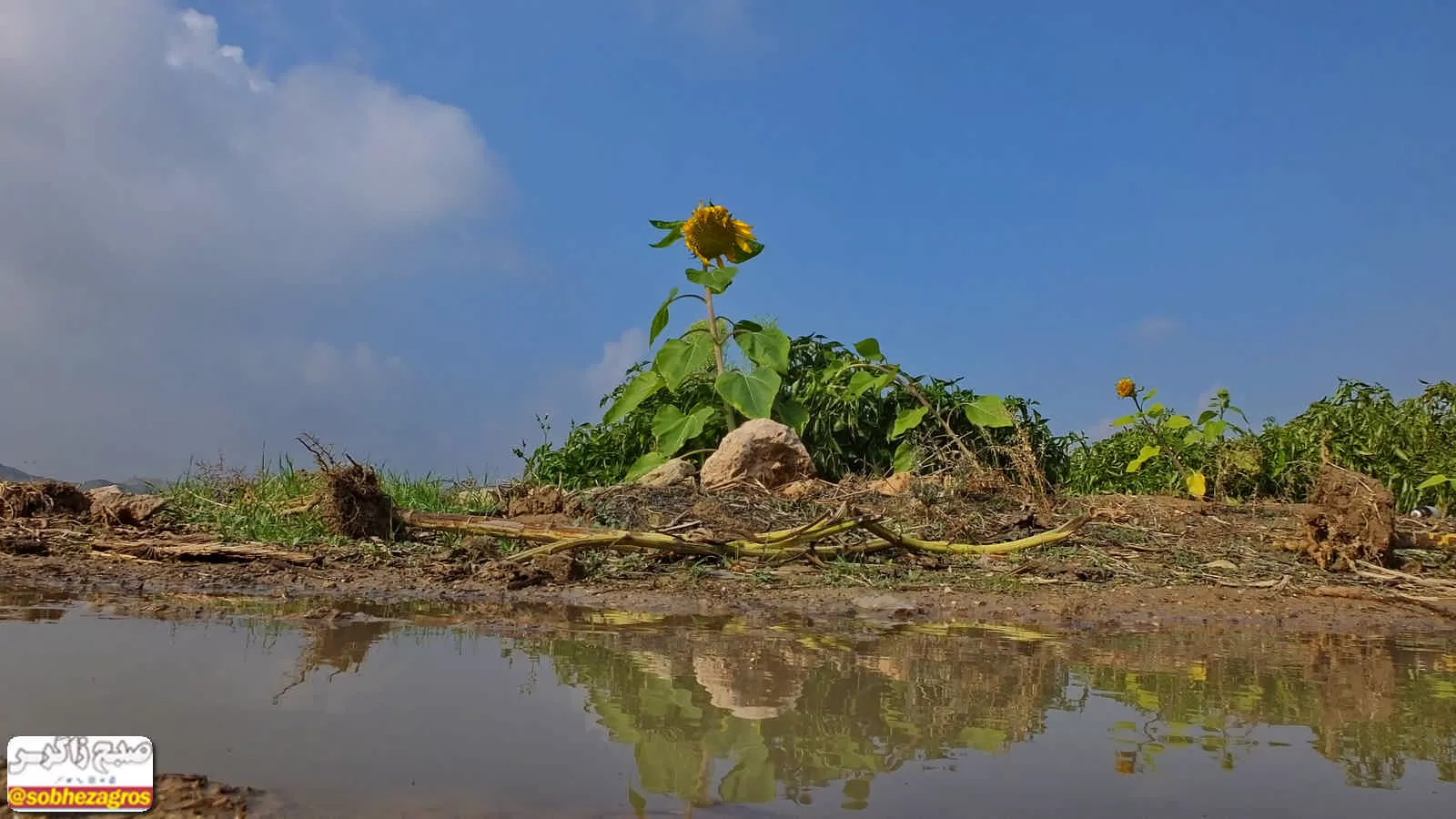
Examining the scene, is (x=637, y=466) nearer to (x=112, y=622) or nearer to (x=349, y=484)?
(x=349, y=484)

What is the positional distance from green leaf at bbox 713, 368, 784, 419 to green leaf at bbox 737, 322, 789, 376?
25 cm

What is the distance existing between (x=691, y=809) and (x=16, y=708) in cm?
149

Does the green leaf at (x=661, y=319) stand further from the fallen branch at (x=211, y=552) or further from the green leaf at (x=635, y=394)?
the fallen branch at (x=211, y=552)

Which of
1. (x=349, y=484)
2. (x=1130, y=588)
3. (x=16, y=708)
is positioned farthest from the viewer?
(x=349, y=484)

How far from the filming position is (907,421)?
27.6 feet

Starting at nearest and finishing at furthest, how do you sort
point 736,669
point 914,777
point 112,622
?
point 914,777 → point 736,669 → point 112,622

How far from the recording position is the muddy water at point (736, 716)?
5.70 ft

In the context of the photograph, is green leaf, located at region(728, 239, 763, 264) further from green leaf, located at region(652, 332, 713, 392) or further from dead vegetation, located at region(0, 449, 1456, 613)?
dead vegetation, located at region(0, 449, 1456, 613)

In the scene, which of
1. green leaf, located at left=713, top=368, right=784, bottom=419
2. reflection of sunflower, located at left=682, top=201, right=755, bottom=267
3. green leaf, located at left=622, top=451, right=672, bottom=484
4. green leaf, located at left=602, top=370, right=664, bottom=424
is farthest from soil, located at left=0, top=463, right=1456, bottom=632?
reflection of sunflower, located at left=682, top=201, right=755, bottom=267

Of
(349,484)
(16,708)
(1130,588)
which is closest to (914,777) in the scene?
(16,708)

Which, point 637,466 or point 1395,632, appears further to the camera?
point 637,466

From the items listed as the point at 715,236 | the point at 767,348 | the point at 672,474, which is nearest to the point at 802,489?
the point at 672,474

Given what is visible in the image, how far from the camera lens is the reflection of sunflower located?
926cm

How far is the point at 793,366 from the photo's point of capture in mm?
9711
